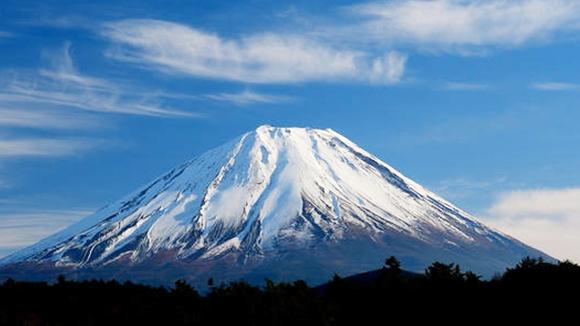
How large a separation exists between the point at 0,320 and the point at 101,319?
3.53 metres

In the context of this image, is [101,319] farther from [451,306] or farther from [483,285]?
[483,285]

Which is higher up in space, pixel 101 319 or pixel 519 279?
A: pixel 519 279

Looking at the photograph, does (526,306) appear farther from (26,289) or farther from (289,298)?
(26,289)

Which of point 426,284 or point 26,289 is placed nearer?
point 426,284

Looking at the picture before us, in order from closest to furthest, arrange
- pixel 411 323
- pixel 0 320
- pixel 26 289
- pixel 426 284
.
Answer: pixel 0 320, pixel 411 323, pixel 426 284, pixel 26 289

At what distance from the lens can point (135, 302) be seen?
36.7 metres

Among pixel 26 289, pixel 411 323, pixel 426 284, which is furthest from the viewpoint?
pixel 26 289

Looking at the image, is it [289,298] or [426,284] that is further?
[426,284]

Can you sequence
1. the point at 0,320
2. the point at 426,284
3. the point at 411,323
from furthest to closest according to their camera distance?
the point at 426,284 < the point at 411,323 < the point at 0,320

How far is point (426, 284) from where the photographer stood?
3941 centimetres

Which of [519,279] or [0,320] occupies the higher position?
[519,279]

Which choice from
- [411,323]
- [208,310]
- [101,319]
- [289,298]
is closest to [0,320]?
Answer: [101,319]

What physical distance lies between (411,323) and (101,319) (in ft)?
38.5

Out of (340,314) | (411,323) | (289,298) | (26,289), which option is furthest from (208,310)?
(26,289)
